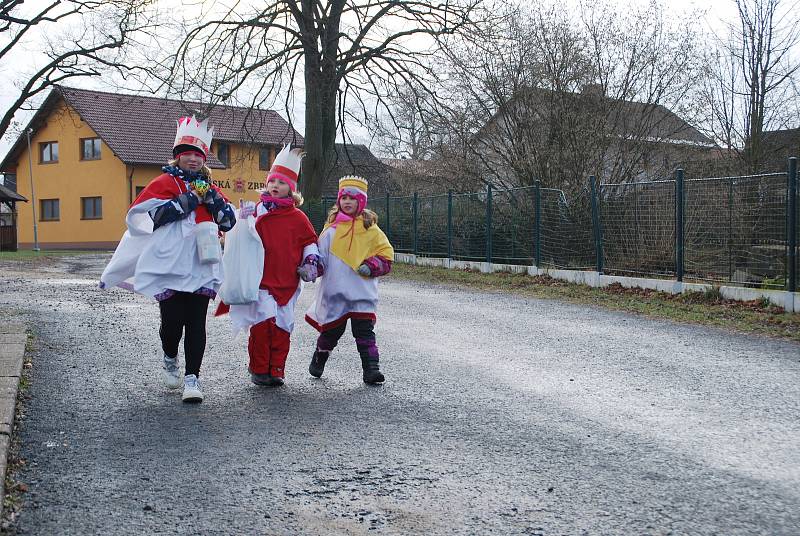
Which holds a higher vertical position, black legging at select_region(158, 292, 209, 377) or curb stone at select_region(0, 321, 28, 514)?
black legging at select_region(158, 292, 209, 377)

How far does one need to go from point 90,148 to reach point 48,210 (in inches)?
181

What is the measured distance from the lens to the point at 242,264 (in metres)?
6.38

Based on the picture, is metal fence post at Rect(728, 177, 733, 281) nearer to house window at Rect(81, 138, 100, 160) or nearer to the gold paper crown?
the gold paper crown

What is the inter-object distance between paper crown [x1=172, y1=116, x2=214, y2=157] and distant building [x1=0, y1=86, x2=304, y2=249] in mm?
37958

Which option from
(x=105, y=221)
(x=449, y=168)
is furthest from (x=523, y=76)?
(x=105, y=221)

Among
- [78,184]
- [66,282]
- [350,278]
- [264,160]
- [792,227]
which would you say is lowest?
[66,282]

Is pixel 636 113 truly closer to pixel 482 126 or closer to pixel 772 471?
pixel 482 126

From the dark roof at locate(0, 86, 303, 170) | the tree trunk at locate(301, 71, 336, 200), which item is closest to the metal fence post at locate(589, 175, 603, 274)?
the tree trunk at locate(301, 71, 336, 200)

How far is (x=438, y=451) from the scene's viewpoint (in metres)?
4.61

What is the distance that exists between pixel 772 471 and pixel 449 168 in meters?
19.5

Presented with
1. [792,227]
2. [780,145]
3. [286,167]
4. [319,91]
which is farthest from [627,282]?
[319,91]

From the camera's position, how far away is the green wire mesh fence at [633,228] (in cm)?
1217

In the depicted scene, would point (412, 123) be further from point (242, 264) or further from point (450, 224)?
point (242, 264)

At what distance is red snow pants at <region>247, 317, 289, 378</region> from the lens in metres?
6.44
